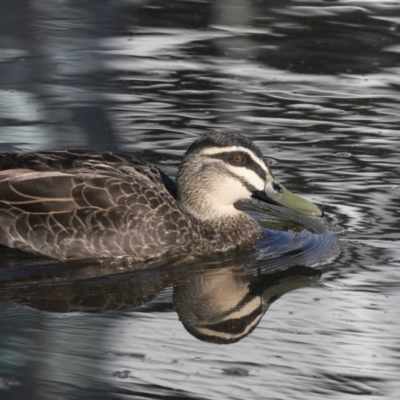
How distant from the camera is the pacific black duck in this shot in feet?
34.6

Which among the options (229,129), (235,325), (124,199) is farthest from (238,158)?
(229,129)

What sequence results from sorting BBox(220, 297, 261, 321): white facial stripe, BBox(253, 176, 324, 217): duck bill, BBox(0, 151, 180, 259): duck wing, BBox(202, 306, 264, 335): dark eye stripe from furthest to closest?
BBox(253, 176, 324, 217): duck bill
BBox(0, 151, 180, 259): duck wing
BBox(220, 297, 261, 321): white facial stripe
BBox(202, 306, 264, 335): dark eye stripe

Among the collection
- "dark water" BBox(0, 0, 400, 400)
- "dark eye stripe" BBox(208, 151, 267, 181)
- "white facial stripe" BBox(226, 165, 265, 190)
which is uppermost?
"dark eye stripe" BBox(208, 151, 267, 181)

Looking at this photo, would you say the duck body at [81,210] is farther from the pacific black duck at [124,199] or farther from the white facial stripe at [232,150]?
the white facial stripe at [232,150]

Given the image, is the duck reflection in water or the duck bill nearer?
the duck reflection in water

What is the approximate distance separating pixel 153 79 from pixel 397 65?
9.30 ft

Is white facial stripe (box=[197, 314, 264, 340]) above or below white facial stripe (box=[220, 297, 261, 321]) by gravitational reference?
above

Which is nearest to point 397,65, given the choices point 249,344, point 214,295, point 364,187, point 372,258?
point 364,187

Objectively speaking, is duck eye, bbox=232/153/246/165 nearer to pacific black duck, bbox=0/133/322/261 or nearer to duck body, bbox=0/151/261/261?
pacific black duck, bbox=0/133/322/261

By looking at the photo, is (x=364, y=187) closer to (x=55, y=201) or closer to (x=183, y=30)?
(x=55, y=201)

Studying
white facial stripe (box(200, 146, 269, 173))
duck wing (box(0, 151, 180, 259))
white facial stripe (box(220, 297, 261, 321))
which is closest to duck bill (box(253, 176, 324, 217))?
white facial stripe (box(200, 146, 269, 173))

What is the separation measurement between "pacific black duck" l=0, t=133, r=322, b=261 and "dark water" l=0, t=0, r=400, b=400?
0.24 m

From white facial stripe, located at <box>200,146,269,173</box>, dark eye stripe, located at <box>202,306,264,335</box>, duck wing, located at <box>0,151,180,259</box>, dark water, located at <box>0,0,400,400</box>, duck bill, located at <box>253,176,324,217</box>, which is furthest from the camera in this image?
white facial stripe, located at <box>200,146,269,173</box>

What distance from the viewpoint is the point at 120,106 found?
13.9 m
